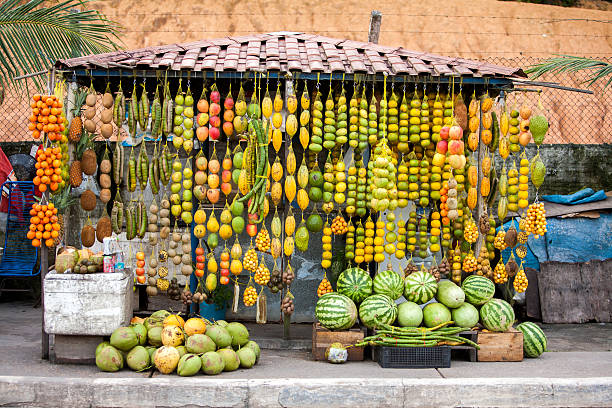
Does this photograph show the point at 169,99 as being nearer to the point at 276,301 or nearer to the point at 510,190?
the point at 276,301

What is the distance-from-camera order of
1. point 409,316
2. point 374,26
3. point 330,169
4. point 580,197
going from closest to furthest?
1. point 409,316
2. point 330,169
3. point 374,26
4. point 580,197

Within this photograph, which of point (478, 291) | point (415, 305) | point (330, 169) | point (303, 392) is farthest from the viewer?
point (330, 169)

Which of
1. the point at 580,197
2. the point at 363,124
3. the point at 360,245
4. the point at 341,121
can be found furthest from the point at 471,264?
the point at 580,197

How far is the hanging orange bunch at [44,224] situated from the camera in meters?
5.79

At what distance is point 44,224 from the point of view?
5.88m

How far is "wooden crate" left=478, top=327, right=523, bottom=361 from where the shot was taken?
6.02 meters

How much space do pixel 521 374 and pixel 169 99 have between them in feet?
14.6

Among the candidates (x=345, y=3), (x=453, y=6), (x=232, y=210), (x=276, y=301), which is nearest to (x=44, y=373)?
(x=232, y=210)

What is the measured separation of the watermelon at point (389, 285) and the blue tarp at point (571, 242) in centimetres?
296

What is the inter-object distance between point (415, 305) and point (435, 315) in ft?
0.73

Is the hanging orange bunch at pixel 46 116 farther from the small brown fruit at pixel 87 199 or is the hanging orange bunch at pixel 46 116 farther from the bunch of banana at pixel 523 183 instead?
the bunch of banana at pixel 523 183

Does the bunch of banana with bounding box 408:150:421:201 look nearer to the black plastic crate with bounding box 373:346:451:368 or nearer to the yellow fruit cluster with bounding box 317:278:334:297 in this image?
the yellow fruit cluster with bounding box 317:278:334:297

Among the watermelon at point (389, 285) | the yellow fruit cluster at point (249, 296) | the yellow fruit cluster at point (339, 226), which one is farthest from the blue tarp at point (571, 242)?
the yellow fruit cluster at point (249, 296)

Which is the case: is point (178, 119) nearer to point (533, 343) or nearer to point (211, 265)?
point (211, 265)
